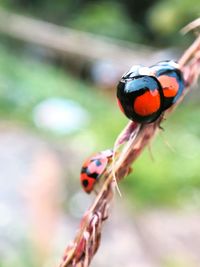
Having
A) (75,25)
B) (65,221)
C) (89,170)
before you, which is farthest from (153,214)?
(75,25)

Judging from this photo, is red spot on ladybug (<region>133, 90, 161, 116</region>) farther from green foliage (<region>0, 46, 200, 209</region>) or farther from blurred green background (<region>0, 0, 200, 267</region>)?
green foliage (<region>0, 46, 200, 209</region>)

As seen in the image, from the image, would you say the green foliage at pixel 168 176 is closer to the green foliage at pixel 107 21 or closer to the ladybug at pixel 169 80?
the ladybug at pixel 169 80

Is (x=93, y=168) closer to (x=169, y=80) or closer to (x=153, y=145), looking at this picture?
(x=169, y=80)

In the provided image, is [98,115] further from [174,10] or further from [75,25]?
[75,25]

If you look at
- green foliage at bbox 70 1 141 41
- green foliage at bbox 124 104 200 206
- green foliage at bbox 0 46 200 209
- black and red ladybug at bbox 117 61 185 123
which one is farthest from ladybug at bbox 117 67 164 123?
green foliage at bbox 70 1 141 41

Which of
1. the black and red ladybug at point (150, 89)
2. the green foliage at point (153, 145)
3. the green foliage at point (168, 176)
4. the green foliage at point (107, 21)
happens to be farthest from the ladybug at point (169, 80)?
the green foliage at point (107, 21)

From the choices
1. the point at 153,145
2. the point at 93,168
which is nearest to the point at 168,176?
the point at 153,145

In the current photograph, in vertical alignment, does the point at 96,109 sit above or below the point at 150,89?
above
